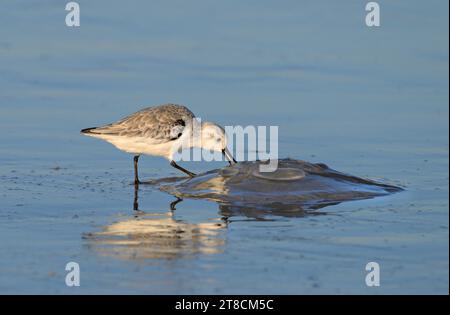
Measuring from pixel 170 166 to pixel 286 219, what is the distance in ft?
10.8

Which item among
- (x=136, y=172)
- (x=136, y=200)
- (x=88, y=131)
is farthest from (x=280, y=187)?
(x=88, y=131)

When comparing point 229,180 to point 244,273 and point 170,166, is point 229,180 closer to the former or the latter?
point 170,166

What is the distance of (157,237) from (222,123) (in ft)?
14.4

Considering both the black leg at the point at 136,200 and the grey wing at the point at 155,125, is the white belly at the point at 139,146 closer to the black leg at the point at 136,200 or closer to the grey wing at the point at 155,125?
the grey wing at the point at 155,125

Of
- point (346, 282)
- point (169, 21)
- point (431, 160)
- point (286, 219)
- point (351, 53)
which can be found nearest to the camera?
point (346, 282)

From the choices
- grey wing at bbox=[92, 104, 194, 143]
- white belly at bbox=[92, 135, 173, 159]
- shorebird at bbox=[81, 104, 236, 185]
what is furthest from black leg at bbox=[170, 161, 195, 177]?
grey wing at bbox=[92, 104, 194, 143]

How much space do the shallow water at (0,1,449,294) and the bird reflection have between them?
0.03 metres

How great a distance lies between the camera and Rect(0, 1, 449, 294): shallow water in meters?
9.23

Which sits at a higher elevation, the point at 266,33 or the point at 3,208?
the point at 266,33

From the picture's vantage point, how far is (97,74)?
16.8 m

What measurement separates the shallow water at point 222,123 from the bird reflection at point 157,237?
0.03m

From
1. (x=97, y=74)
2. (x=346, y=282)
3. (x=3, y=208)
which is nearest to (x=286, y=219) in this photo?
(x=346, y=282)

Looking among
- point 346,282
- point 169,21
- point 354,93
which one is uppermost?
point 169,21

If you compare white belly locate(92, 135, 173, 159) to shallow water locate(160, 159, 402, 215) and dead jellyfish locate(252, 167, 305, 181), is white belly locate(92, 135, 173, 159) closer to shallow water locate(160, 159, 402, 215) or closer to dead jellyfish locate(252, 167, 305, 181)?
shallow water locate(160, 159, 402, 215)
